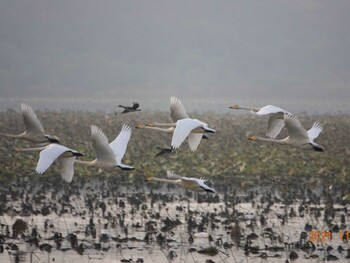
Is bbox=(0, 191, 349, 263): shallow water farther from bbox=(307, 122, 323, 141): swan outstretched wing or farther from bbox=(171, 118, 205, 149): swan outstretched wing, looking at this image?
bbox=(171, 118, 205, 149): swan outstretched wing

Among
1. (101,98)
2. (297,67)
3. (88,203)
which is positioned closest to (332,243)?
(88,203)

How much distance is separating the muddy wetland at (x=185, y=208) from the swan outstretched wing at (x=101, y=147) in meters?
1.20

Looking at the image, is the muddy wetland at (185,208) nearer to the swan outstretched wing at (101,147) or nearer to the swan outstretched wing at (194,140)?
the swan outstretched wing at (194,140)

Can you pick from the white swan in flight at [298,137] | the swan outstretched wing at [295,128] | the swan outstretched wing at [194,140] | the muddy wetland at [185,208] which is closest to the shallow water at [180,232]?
the muddy wetland at [185,208]

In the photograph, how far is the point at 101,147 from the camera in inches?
616

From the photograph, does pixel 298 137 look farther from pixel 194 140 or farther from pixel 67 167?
pixel 67 167

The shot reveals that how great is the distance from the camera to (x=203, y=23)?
144 meters

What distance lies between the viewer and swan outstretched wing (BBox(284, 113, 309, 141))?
15.8 m

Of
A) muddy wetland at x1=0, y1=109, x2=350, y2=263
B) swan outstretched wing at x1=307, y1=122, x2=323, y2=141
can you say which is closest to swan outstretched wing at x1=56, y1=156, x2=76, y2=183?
muddy wetland at x1=0, y1=109, x2=350, y2=263

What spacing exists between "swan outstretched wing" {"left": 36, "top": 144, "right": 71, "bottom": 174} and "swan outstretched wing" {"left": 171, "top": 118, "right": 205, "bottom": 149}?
58.4 inches

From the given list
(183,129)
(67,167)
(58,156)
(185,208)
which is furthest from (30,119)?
(185,208)

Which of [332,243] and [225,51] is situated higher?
[225,51]

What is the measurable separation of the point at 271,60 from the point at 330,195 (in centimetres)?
10850

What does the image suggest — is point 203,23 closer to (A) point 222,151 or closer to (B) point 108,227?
(A) point 222,151
